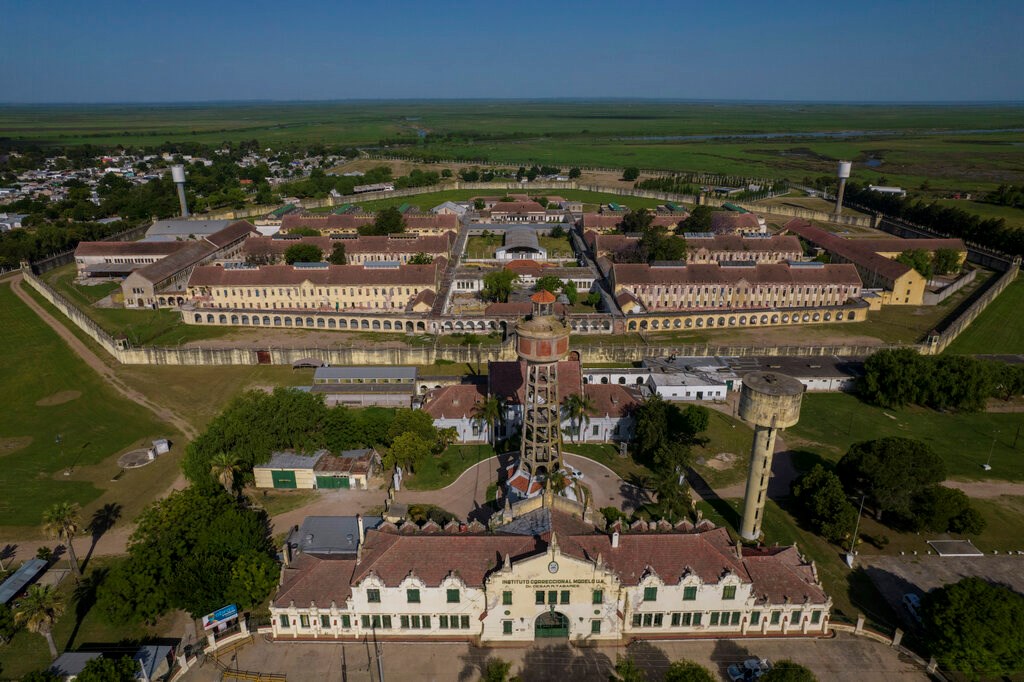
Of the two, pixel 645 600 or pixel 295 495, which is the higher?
pixel 645 600

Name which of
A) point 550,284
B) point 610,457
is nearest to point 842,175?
point 550,284

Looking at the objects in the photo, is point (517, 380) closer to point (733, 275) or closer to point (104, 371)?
point (733, 275)

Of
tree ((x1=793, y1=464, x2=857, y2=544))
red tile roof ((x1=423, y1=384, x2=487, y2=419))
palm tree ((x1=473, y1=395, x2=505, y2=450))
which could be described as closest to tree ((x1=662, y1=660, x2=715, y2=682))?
tree ((x1=793, y1=464, x2=857, y2=544))

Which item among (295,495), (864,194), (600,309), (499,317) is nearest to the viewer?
(295,495)

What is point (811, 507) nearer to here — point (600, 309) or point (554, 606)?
point (554, 606)

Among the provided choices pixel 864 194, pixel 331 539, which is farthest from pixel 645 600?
pixel 864 194

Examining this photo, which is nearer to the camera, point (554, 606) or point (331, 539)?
point (554, 606)
